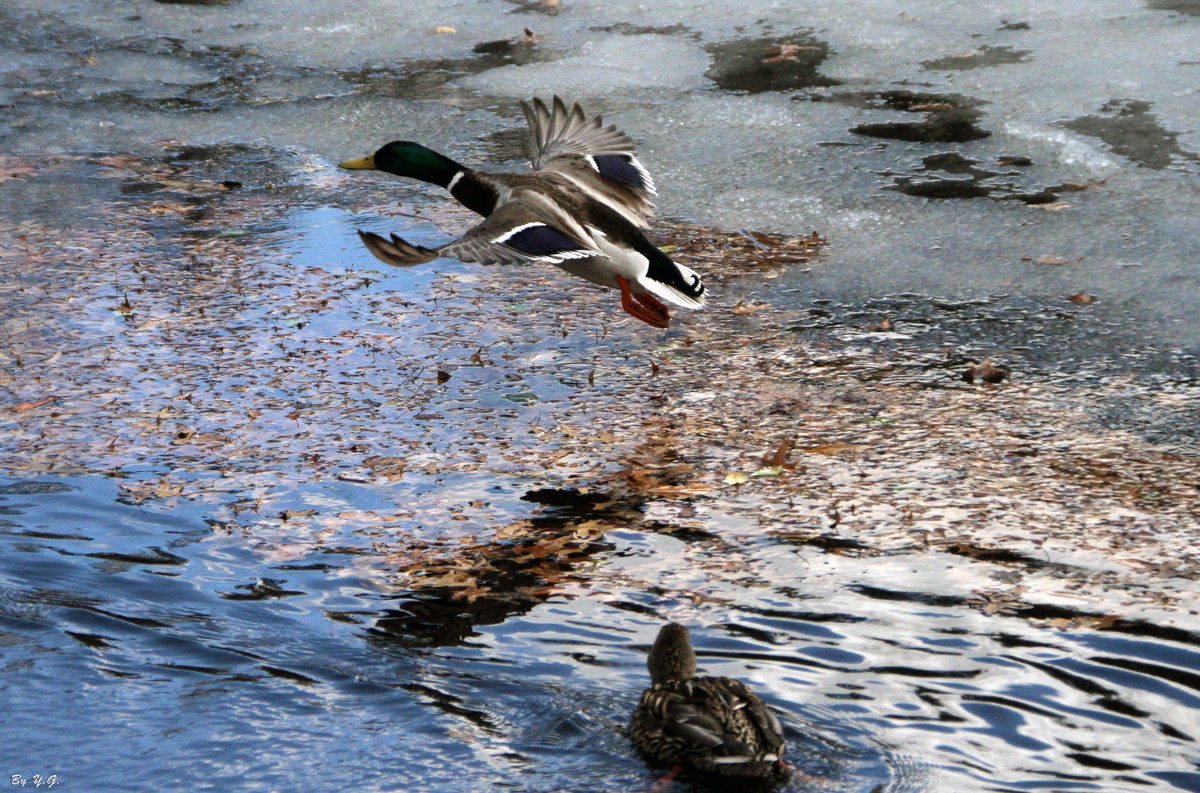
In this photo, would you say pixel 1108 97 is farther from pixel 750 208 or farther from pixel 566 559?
pixel 566 559

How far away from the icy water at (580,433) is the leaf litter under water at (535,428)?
0.07 feet

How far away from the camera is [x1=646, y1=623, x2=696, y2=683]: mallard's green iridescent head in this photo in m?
3.29

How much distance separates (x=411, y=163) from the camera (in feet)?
22.0

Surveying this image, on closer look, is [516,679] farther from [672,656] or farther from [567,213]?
[567,213]

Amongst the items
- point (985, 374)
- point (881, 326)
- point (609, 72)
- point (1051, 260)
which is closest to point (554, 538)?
point (985, 374)

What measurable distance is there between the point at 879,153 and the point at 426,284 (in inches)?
123

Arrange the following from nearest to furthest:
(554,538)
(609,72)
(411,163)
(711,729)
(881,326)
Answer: (711,729) < (554,538) < (881,326) < (411,163) < (609,72)

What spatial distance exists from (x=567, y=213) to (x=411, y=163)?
1.43 metres

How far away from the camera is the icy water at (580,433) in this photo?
338cm

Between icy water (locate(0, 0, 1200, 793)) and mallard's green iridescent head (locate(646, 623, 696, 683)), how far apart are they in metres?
0.20

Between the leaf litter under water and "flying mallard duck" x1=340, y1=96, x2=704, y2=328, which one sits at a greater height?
"flying mallard duck" x1=340, y1=96, x2=704, y2=328

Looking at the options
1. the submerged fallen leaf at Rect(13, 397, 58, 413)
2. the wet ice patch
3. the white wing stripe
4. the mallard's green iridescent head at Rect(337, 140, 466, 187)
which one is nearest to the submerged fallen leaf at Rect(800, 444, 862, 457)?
the white wing stripe

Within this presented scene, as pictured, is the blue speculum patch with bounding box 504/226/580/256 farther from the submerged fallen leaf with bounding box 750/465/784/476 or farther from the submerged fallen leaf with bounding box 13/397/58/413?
the submerged fallen leaf with bounding box 13/397/58/413

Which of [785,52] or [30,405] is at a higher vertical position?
[785,52]
